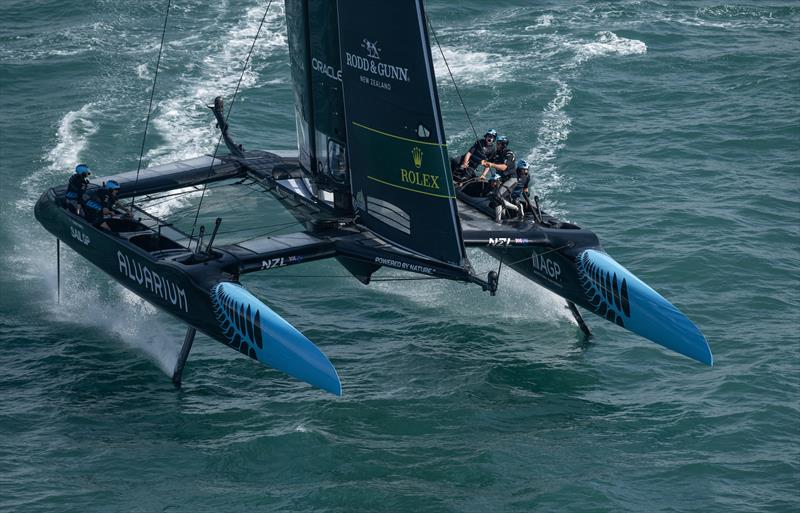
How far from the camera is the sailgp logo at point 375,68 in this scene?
56.6 feet

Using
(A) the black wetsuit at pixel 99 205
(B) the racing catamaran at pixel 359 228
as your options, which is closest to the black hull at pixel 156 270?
(B) the racing catamaran at pixel 359 228

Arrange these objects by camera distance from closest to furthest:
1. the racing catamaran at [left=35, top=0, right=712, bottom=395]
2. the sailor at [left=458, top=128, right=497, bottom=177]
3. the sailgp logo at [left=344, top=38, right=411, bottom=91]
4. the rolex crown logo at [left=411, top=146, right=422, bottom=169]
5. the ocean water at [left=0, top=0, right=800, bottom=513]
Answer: the ocean water at [left=0, top=0, right=800, bottom=513] → the racing catamaran at [left=35, top=0, right=712, bottom=395] → the sailgp logo at [left=344, top=38, right=411, bottom=91] → the rolex crown logo at [left=411, top=146, right=422, bottom=169] → the sailor at [left=458, top=128, right=497, bottom=177]

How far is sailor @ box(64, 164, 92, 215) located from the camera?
20156mm

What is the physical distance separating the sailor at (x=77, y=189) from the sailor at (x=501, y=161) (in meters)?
6.30

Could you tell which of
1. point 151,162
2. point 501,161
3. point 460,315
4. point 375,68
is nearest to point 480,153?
point 501,161

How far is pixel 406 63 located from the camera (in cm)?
1706

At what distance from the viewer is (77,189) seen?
20250 mm

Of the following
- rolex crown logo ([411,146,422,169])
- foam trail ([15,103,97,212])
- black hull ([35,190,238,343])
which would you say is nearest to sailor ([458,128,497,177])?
rolex crown logo ([411,146,422,169])

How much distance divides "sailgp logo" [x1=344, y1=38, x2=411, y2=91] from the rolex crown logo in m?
0.90

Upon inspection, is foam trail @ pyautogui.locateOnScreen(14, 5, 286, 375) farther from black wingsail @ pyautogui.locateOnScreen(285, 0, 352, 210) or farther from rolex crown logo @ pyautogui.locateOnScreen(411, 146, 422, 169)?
rolex crown logo @ pyautogui.locateOnScreen(411, 146, 422, 169)

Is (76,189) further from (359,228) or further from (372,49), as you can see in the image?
(372,49)

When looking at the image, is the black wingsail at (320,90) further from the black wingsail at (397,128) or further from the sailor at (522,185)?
the sailor at (522,185)

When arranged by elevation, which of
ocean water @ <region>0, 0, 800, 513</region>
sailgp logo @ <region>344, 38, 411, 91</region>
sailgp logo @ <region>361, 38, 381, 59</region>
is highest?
sailgp logo @ <region>361, 38, 381, 59</region>

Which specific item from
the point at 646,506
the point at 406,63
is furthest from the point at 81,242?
the point at 646,506
